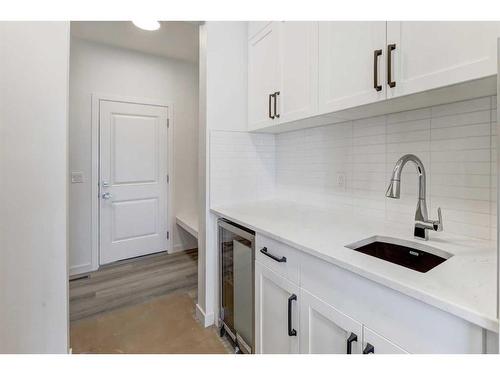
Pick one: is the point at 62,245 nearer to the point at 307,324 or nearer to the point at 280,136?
the point at 307,324

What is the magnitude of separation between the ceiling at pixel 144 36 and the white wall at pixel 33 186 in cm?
140

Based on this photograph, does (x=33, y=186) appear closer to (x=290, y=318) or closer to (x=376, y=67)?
(x=290, y=318)

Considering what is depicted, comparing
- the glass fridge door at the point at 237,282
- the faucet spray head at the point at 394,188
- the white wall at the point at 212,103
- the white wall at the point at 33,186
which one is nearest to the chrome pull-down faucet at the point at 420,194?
the faucet spray head at the point at 394,188

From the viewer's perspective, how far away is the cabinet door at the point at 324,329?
0.84m

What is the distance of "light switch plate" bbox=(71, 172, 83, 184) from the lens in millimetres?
2691

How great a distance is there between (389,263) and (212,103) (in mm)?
1506

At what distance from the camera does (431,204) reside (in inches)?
47.8

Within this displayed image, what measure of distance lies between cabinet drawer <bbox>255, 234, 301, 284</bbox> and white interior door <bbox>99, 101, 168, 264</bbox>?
2244 millimetres

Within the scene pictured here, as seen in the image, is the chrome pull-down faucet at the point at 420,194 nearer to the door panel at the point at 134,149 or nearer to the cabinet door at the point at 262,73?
the cabinet door at the point at 262,73

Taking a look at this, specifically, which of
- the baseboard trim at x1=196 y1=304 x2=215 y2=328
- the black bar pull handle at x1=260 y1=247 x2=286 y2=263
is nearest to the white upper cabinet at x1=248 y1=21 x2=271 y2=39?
the black bar pull handle at x1=260 y1=247 x2=286 y2=263

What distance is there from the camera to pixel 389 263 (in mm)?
806

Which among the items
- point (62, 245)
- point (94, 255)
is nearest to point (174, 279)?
point (94, 255)

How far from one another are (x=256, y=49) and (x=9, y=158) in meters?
1.62

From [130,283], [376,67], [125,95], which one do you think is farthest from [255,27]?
[130,283]
